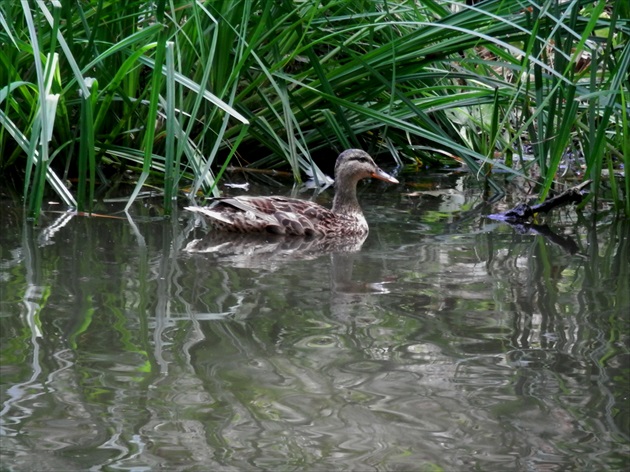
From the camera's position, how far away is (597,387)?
11.5ft

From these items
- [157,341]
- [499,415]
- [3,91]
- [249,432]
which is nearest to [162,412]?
[249,432]

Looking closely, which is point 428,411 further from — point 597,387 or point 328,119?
point 328,119

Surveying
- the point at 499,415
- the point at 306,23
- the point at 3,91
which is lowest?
the point at 499,415

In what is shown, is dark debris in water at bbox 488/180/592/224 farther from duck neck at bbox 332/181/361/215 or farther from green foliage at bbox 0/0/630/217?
duck neck at bbox 332/181/361/215

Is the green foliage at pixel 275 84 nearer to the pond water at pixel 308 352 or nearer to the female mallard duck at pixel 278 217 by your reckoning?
the female mallard duck at pixel 278 217

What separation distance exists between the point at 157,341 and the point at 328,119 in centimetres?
411

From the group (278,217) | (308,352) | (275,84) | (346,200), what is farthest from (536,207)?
(308,352)

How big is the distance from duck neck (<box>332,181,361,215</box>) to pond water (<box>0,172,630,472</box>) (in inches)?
28.8

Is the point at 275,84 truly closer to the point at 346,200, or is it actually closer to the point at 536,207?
the point at 346,200

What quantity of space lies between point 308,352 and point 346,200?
3153mm

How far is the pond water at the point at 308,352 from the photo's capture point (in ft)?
9.86

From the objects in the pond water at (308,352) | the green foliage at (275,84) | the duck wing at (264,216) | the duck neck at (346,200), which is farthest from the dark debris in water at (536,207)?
the duck wing at (264,216)

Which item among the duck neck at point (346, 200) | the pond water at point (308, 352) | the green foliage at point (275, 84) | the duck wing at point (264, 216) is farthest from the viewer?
the duck neck at point (346, 200)

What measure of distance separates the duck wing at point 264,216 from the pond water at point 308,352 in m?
0.29
